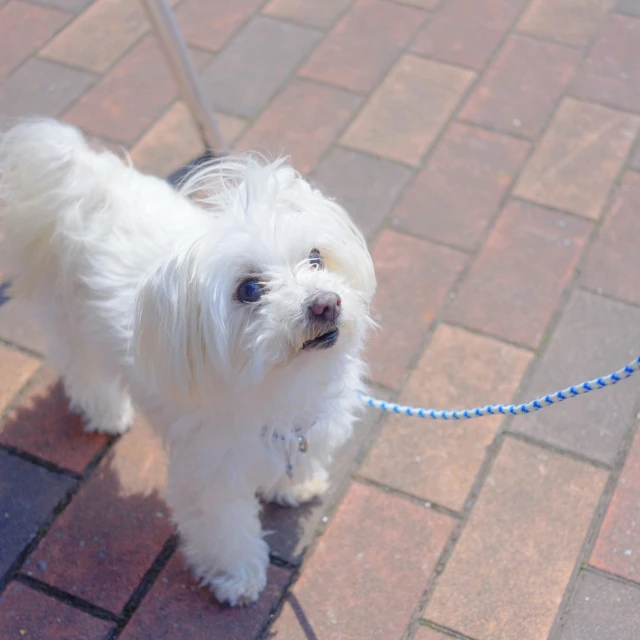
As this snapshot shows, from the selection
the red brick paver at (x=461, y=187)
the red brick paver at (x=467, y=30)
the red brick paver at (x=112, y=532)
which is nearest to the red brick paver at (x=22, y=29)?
the red brick paver at (x=467, y=30)

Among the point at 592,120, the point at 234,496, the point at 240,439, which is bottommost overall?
the point at 592,120

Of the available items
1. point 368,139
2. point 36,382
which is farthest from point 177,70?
point 36,382

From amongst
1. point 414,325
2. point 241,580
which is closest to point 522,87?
point 414,325

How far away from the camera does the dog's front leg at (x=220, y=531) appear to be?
7.10ft

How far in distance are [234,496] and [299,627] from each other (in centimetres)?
46

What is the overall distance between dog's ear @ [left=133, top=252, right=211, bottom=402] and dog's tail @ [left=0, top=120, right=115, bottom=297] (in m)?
0.49

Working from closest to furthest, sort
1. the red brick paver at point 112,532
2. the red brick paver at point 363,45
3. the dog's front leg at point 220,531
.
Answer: the dog's front leg at point 220,531 → the red brick paver at point 112,532 → the red brick paver at point 363,45

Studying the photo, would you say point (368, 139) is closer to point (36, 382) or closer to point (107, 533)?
point (36, 382)

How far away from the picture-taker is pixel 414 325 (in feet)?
9.79

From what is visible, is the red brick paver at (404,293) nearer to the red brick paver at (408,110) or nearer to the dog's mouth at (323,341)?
the red brick paver at (408,110)

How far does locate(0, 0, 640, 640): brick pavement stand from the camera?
2.39m

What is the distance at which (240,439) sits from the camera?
2.06m

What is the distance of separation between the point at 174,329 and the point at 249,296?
0.17 meters

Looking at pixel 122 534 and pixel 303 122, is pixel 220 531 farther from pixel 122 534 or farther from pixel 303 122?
pixel 303 122
